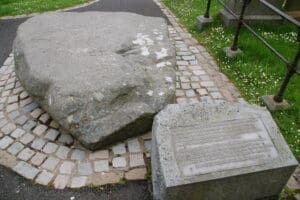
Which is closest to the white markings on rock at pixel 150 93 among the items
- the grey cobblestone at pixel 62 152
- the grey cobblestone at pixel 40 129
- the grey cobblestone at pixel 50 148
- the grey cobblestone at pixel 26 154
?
the grey cobblestone at pixel 62 152

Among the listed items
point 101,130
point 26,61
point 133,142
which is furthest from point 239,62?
point 26,61

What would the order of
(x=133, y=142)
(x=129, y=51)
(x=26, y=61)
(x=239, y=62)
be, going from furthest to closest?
(x=239, y=62) < (x=129, y=51) < (x=26, y=61) < (x=133, y=142)

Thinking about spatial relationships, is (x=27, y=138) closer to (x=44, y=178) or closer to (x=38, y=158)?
(x=38, y=158)

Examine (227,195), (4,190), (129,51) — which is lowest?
(4,190)

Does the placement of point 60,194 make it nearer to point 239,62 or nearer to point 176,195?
point 176,195

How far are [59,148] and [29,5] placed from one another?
5935 millimetres

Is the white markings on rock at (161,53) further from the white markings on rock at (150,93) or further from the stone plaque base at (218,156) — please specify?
the stone plaque base at (218,156)

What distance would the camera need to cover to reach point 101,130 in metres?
3.62

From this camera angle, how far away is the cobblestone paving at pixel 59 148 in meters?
3.53

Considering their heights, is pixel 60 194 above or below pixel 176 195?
below

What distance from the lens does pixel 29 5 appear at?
8.24m

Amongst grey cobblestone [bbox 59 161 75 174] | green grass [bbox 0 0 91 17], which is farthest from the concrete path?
green grass [bbox 0 0 91 17]

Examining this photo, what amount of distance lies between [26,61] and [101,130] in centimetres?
167

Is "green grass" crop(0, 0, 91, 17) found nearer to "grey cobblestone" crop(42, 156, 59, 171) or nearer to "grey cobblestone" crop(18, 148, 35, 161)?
"grey cobblestone" crop(18, 148, 35, 161)
